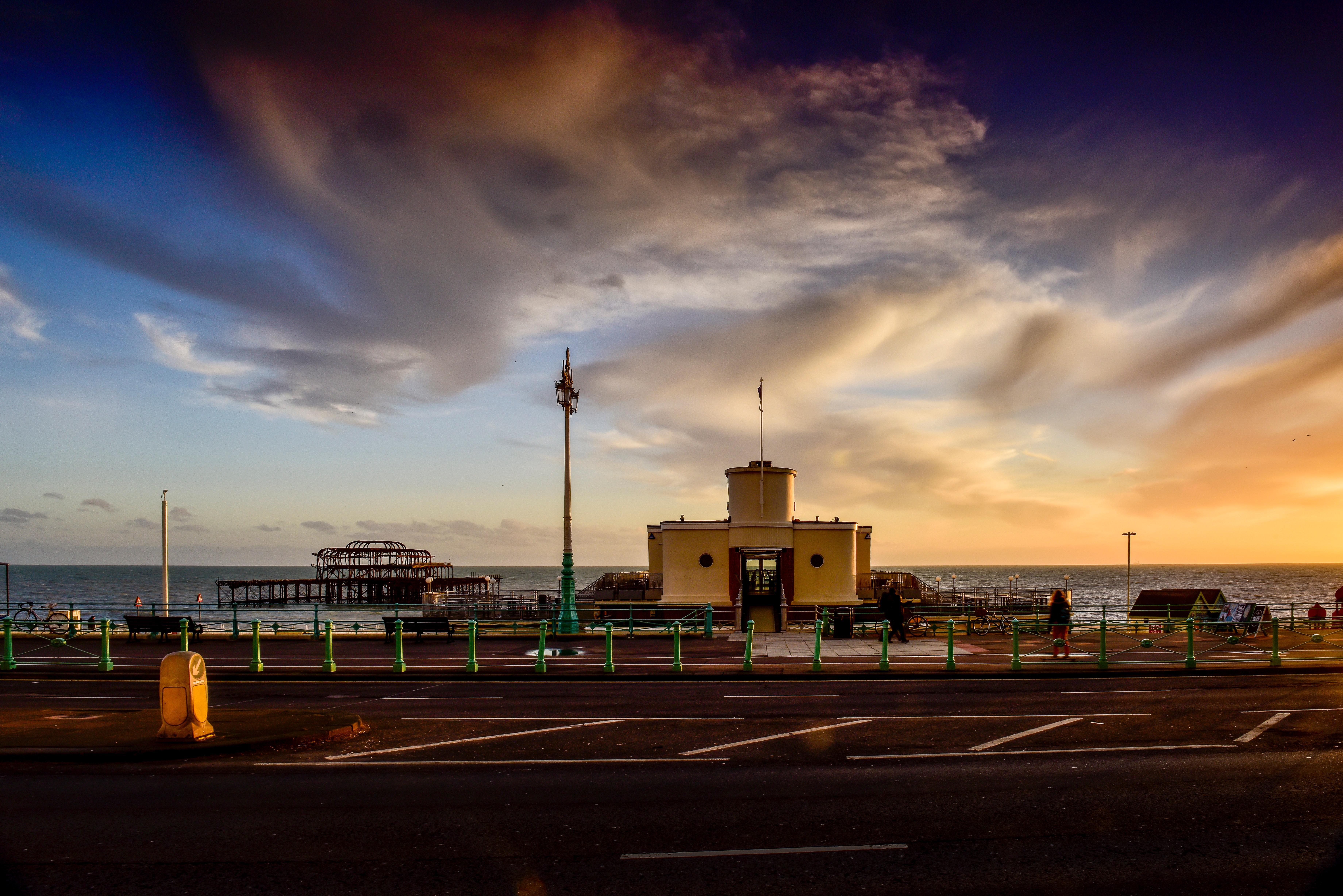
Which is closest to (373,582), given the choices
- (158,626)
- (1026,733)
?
(158,626)

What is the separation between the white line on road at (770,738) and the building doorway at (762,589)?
17.1 metres

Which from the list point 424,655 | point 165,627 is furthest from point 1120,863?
point 165,627

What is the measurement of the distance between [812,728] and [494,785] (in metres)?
5.49

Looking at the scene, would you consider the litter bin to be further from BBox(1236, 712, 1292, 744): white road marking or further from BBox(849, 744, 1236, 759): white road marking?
BBox(849, 744, 1236, 759): white road marking

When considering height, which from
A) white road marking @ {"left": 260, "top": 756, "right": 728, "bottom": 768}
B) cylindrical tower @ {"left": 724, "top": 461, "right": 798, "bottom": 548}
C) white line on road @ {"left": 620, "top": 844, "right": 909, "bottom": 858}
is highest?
cylindrical tower @ {"left": 724, "top": 461, "right": 798, "bottom": 548}

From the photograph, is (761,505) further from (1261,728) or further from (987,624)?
(1261,728)

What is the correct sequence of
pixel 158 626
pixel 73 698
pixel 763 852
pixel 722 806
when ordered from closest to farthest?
pixel 763 852
pixel 722 806
pixel 73 698
pixel 158 626

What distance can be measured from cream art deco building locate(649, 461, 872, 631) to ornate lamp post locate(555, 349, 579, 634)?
20.7 feet

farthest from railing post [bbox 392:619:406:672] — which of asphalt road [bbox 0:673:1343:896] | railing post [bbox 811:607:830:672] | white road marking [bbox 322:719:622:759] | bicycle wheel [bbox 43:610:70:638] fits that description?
bicycle wheel [bbox 43:610:70:638]

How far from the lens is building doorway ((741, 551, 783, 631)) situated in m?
32.0

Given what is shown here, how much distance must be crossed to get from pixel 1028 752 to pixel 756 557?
22.4 metres

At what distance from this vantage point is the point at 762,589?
109ft

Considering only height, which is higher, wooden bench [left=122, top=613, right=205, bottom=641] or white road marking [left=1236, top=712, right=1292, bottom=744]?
white road marking [left=1236, top=712, right=1292, bottom=744]

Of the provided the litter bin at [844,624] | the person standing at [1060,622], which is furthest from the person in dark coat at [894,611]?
the person standing at [1060,622]
